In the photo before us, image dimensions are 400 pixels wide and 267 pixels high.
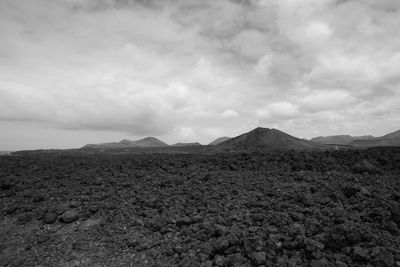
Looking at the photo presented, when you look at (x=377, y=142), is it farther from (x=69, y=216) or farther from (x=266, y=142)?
(x=69, y=216)

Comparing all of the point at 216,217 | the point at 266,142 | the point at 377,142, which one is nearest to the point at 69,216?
the point at 216,217

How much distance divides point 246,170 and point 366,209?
5.18 meters

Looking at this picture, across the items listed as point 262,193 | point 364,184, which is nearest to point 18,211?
point 262,193

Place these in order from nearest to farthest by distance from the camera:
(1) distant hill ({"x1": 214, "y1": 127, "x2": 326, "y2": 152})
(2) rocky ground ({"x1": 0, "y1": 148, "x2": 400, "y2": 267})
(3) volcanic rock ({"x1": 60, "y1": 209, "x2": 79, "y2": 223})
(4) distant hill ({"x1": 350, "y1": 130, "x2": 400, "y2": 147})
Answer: (2) rocky ground ({"x1": 0, "y1": 148, "x2": 400, "y2": 267})
(3) volcanic rock ({"x1": 60, "y1": 209, "x2": 79, "y2": 223})
(1) distant hill ({"x1": 214, "y1": 127, "x2": 326, "y2": 152})
(4) distant hill ({"x1": 350, "y1": 130, "x2": 400, "y2": 147})

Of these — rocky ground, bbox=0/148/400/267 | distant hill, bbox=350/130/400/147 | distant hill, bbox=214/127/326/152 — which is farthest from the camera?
distant hill, bbox=350/130/400/147

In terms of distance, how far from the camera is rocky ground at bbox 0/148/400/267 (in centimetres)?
538

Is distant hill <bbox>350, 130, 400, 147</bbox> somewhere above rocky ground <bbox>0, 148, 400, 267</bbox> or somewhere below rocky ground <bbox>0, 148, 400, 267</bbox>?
above

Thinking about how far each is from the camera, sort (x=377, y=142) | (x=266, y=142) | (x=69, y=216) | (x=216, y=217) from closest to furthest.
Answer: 1. (x=216, y=217)
2. (x=69, y=216)
3. (x=266, y=142)
4. (x=377, y=142)

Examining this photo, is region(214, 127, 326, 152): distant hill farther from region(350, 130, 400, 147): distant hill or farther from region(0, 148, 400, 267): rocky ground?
region(0, 148, 400, 267): rocky ground

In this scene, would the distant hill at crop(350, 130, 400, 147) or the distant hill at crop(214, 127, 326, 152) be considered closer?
the distant hill at crop(214, 127, 326, 152)

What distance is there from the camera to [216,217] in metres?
6.91

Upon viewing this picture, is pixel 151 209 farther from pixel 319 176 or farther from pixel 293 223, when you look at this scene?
pixel 319 176

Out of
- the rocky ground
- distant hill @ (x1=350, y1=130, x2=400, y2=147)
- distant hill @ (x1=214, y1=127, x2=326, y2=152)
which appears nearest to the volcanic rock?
the rocky ground

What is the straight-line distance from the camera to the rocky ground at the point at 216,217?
538 cm
